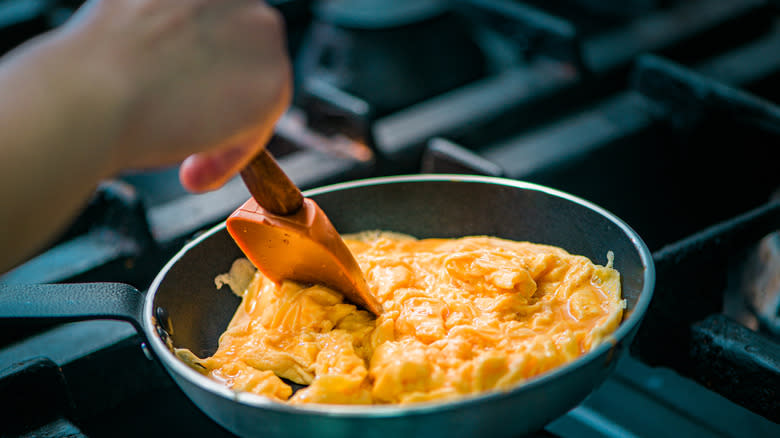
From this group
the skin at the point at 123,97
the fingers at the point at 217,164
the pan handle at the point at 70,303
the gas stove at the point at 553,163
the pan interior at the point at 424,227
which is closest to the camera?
the skin at the point at 123,97

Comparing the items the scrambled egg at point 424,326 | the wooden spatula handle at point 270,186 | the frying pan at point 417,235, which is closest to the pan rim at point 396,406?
the frying pan at point 417,235

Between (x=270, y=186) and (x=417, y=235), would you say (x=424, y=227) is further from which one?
(x=270, y=186)

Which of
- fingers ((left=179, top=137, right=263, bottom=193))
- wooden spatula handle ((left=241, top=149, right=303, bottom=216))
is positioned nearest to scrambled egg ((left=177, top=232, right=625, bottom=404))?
wooden spatula handle ((left=241, top=149, right=303, bottom=216))

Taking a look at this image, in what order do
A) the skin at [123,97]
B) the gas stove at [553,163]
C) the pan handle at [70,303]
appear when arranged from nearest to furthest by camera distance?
1. the skin at [123,97]
2. the pan handle at [70,303]
3. the gas stove at [553,163]

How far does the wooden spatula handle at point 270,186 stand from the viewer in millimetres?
1098

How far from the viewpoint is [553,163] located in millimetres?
2043

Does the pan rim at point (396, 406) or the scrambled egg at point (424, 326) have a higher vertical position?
the pan rim at point (396, 406)

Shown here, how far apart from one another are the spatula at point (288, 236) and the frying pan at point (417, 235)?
0.18 meters

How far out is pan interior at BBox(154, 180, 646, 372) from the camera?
48.6 inches

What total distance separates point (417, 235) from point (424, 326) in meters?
0.44

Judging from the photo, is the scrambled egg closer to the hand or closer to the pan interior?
the pan interior

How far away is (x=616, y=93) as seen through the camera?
2.57 metres

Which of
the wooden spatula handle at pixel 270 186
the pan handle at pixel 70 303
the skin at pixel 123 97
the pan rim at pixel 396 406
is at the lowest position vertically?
the pan handle at pixel 70 303

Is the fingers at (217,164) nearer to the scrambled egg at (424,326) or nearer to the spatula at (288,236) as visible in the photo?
the spatula at (288,236)
